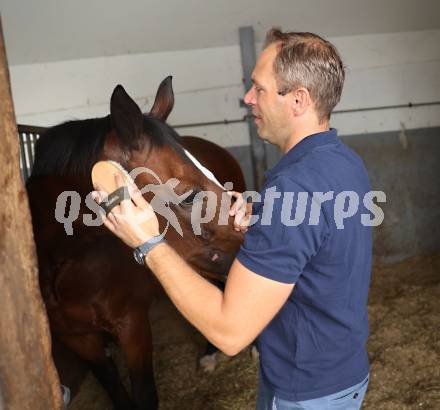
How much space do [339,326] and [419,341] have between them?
2127 mm

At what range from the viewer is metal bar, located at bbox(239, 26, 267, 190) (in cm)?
441

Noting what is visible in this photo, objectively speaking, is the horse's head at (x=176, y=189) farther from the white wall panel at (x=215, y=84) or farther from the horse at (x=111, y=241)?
the white wall panel at (x=215, y=84)

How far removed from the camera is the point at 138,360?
2.35 meters

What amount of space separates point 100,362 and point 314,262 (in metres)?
1.79

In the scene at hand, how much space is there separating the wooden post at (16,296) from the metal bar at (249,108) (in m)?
3.53

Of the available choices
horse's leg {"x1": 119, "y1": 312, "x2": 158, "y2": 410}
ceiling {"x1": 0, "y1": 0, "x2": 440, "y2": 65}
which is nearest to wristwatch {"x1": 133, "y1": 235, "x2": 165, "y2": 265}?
horse's leg {"x1": 119, "y1": 312, "x2": 158, "y2": 410}

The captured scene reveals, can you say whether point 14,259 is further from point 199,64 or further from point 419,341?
point 199,64

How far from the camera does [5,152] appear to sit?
37.4 inches

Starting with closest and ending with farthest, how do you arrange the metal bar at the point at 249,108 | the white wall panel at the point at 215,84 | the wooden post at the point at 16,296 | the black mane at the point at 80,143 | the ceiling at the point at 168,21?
1. the wooden post at the point at 16,296
2. the black mane at the point at 80,143
3. the ceiling at the point at 168,21
4. the metal bar at the point at 249,108
5. the white wall panel at the point at 215,84

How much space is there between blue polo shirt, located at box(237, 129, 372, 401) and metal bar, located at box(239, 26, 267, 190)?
326 centimetres

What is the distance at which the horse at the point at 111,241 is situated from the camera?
1591mm

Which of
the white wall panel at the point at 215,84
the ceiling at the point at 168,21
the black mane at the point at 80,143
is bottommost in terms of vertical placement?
the black mane at the point at 80,143

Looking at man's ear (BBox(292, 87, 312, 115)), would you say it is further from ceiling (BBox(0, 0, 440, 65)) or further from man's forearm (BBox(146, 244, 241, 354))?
ceiling (BBox(0, 0, 440, 65))

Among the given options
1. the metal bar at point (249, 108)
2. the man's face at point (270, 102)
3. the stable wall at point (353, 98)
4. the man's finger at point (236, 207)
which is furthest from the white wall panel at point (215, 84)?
the man's face at point (270, 102)
